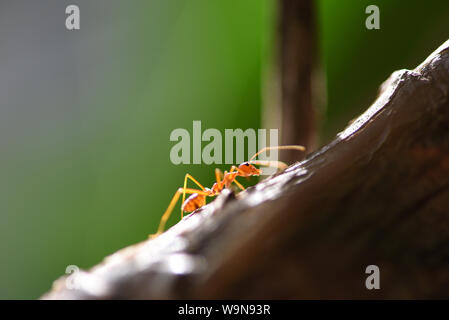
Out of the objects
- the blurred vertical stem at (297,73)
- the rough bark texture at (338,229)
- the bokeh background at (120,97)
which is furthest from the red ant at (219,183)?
the bokeh background at (120,97)

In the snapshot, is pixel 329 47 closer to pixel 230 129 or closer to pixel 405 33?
pixel 405 33

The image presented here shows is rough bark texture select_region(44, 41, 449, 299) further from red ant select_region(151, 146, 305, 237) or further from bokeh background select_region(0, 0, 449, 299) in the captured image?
bokeh background select_region(0, 0, 449, 299)

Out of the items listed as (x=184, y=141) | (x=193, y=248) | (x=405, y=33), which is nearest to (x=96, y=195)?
(x=184, y=141)

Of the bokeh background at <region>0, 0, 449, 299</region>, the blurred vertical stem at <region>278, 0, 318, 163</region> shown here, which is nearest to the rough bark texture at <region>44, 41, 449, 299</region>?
the blurred vertical stem at <region>278, 0, 318, 163</region>

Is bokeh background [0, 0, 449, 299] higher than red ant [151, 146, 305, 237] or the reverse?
higher

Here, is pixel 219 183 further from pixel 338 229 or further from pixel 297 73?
pixel 338 229

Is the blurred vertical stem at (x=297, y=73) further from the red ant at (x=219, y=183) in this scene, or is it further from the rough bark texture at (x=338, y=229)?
the rough bark texture at (x=338, y=229)
